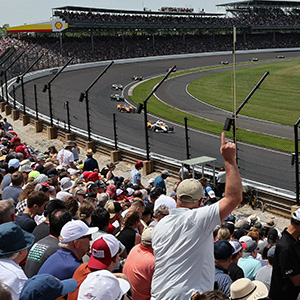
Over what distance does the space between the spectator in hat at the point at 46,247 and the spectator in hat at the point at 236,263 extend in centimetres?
187

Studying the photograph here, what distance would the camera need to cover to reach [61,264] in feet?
15.6

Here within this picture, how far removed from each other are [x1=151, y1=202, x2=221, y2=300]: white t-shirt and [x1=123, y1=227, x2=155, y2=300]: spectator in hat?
933 millimetres

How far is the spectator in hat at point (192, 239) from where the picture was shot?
368 cm

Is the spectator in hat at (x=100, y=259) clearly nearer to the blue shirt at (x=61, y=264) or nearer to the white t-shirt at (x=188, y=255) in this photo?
Answer: the blue shirt at (x=61, y=264)

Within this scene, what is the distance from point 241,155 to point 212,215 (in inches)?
621

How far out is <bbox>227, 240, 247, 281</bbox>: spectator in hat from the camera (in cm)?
533

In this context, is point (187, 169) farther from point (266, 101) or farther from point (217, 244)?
point (266, 101)

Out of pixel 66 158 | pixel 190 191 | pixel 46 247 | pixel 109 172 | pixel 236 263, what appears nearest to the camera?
pixel 190 191

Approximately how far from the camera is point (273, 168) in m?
16.6

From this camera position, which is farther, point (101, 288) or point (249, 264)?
point (249, 264)

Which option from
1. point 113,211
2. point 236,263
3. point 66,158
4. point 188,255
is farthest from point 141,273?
point 66,158

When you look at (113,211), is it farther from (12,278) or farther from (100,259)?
(12,278)

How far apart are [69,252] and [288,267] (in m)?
2.11

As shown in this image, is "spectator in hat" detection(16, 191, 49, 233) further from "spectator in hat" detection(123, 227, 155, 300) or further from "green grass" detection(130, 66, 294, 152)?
"green grass" detection(130, 66, 294, 152)
